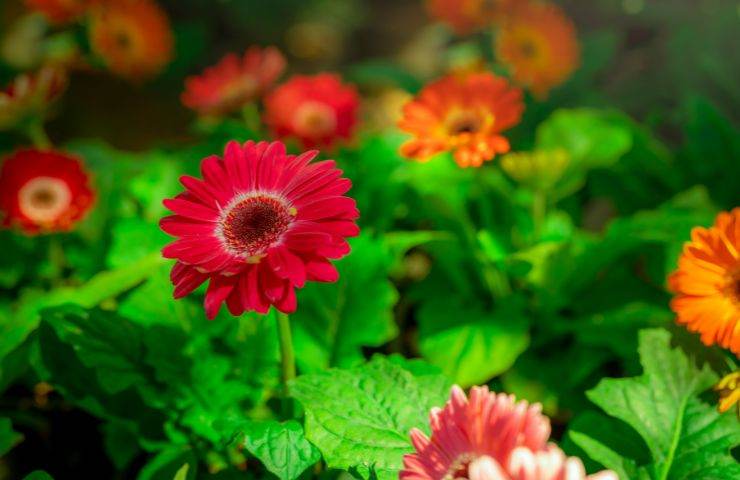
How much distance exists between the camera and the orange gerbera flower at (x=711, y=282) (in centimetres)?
77

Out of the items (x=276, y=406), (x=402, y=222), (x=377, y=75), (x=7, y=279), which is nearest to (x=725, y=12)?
(x=377, y=75)

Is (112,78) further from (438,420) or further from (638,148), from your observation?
(438,420)

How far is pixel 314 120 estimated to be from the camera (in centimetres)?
140

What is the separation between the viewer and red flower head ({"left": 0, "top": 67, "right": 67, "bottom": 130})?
1.23 meters

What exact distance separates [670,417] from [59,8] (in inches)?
61.4

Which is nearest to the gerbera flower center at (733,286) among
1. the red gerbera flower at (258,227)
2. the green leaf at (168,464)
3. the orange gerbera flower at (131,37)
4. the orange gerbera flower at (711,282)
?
the orange gerbera flower at (711,282)

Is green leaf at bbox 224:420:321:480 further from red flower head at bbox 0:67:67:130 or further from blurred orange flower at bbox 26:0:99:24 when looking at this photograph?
blurred orange flower at bbox 26:0:99:24

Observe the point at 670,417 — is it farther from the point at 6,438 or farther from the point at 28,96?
the point at 28,96

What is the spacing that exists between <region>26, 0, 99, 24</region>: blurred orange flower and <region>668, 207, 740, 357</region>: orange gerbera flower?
1.50 m

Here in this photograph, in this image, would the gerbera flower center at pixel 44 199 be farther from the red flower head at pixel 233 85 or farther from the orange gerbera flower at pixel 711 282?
the orange gerbera flower at pixel 711 282

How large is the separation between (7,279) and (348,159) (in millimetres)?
648

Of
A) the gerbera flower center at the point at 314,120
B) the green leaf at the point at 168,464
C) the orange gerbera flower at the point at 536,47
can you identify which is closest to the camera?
the green leaf at the point at 168,464

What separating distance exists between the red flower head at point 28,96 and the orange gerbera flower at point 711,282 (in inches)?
39.8

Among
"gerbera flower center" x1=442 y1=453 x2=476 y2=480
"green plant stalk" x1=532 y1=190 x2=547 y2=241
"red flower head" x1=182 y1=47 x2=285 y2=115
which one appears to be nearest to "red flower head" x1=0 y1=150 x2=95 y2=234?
"red flower head" x1=182 y1=47 x2=285 y2=115
